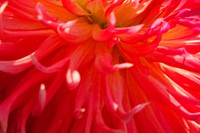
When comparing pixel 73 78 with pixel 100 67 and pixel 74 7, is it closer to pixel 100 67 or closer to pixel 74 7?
pixel 100 67

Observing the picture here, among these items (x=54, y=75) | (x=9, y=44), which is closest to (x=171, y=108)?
(x=54, y=75)

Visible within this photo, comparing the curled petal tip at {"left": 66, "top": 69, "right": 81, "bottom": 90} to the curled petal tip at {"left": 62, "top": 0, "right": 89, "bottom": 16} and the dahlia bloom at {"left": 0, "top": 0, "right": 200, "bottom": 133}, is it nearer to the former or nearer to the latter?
the dahlia bloom at {"left": 0, "top": 0, "right": 200, "bottom": 133}

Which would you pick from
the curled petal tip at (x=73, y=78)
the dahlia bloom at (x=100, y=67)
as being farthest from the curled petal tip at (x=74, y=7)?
the curled petal tip at (x=73, y=78)

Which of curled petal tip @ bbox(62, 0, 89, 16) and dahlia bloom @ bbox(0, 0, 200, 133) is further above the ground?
curled petal tip @ bbox(62, 0, 89, 16)

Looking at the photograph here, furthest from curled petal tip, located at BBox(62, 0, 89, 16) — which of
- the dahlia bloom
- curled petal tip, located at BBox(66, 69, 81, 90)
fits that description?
curled petal tip, located at BBox(66, 69, 81, 90)

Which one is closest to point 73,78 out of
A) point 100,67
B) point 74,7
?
point 100,67

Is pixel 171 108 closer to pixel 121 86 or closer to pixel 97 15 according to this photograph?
pixel 121 86

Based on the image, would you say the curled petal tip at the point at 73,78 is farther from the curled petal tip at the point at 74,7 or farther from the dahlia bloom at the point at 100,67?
the curled petal tip at the point at 74,7

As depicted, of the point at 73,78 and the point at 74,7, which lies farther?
the point at 74,7
